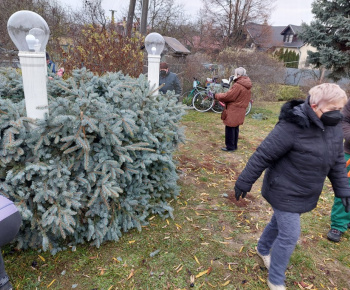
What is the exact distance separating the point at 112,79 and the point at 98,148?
3.28 feet

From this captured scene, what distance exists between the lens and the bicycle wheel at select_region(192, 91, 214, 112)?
360 inches

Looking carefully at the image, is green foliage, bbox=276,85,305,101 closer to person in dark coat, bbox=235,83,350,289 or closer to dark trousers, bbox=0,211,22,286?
person in dark coat, bbox=235,83,350,289

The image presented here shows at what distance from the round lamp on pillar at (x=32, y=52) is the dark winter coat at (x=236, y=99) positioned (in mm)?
3688

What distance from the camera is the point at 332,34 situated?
12891 millimetres

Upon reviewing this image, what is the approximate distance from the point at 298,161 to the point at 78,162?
6.18ft

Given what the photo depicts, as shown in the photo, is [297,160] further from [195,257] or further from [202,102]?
[202,102]

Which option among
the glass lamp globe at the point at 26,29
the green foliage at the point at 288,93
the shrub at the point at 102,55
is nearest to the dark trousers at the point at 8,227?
the glass lamp globe at the point at 26,29

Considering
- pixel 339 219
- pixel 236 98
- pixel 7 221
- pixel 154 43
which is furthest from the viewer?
pixel 236 98

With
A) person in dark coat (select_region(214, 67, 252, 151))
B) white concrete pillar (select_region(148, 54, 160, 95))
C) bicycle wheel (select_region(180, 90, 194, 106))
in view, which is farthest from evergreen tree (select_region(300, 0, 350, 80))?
white concrete pillar (select_region(148, 54, 160, 95))

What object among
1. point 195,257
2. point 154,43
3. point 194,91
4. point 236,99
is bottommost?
point 195,257

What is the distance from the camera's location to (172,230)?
119 inches

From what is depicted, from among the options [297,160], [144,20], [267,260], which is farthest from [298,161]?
[144,20]

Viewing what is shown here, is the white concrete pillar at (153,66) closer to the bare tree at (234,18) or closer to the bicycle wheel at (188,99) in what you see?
the bicycle wheel at (188,99)

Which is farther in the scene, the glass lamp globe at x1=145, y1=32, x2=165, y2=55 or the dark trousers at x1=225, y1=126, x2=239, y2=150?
the dark trousers at x1=225, y1=126, x2=239, y2=150
